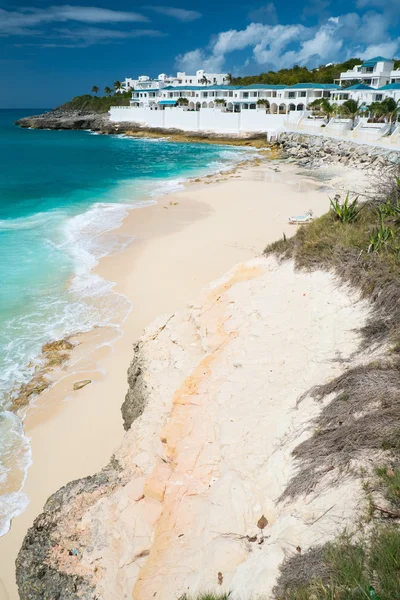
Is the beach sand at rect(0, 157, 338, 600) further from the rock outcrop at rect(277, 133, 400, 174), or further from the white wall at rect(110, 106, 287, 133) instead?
the white wall at rect(110, 106, 287, 133)

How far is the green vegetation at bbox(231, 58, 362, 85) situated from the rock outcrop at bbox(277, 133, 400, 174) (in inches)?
1704

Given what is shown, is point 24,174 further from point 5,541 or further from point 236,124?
point 236,124

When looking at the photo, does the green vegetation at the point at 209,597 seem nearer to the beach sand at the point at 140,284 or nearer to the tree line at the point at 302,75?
the beach sand at the point at 140,284

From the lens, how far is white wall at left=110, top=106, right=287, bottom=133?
68.9 meters

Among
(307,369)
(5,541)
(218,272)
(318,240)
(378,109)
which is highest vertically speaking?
(378,109)

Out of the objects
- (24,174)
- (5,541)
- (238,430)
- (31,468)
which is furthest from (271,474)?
(24,174)

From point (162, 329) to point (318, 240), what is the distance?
12.7ft

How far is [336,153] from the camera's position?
37.6m

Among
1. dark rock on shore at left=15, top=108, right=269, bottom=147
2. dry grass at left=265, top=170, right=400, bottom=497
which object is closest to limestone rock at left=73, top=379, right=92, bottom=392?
dry grass at left=265, top=170, right=400, bottom=497

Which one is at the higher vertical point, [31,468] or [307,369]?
[307,369]

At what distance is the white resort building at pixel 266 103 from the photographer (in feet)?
177

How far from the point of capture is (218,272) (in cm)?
1472

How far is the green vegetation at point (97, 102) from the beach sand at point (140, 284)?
94068mm

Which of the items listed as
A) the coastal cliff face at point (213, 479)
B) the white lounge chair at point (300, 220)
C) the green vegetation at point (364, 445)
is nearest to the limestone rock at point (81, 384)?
the coastal cliff face at point (213, 479)
